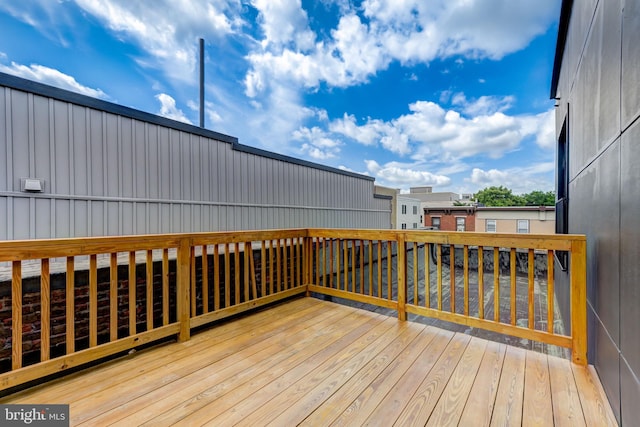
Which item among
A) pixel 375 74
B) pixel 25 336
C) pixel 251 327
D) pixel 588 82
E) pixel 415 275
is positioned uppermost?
pixel 375 74

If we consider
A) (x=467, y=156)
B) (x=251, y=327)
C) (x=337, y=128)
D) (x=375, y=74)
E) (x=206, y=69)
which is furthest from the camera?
(x=467, y=156)

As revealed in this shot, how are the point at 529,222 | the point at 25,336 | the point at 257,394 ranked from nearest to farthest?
the point at 257,394
the point at 25,336
the point at 529,222

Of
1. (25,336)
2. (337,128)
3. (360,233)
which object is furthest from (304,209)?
(337,128)

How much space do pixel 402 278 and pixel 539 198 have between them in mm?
41982

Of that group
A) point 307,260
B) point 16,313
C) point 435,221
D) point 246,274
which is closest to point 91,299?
point 16,313

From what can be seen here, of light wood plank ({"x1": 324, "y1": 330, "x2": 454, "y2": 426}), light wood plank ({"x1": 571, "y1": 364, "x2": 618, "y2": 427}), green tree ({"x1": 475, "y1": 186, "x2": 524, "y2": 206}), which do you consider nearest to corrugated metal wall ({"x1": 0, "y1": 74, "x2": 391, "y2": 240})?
light wood plank ({"x1": 324, "y1": 330, "x2": 454, "y2": 426})

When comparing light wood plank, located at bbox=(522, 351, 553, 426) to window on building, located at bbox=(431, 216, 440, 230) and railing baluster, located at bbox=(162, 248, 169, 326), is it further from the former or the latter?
window on building, located at bbox=(431, 216, 440, 230)

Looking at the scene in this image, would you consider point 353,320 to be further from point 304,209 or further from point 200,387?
point 304,209

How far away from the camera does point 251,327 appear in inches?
109

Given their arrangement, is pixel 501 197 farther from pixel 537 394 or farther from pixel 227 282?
pixel 227 282

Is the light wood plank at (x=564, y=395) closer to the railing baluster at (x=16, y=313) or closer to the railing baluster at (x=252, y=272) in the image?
the railing baluster at (x=252, y=272)

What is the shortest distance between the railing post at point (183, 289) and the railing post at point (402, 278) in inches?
84.6

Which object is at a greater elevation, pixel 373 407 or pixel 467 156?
pixel 467 156

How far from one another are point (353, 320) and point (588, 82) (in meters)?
3.00
